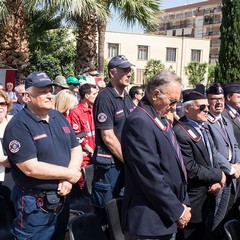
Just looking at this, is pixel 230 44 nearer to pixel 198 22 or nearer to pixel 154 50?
pixel 154 50

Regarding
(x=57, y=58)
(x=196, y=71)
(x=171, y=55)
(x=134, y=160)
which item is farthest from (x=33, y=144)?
(x=171, y=55)

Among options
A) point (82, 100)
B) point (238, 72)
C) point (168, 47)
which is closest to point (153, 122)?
point (82, 100)

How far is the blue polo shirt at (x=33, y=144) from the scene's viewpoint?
2.84 m

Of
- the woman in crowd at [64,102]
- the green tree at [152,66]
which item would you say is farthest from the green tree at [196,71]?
the woman in crowd at [64,102]

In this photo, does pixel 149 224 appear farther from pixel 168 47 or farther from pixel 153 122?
pixel 168 47

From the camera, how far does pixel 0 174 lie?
3.42 m

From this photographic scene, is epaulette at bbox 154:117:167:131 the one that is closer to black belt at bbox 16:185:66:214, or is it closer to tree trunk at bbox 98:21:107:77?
black belt at bbox 16:185:66:214

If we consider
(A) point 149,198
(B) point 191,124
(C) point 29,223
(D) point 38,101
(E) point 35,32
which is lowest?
(C) point 29,223

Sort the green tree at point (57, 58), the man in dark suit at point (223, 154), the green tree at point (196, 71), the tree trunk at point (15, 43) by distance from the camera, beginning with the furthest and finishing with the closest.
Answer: the green tree at point (196, 71) → the green tree at point (57, 58) → the tree trunk at point (15, 43) → the man in dark suit at point (223, 154)

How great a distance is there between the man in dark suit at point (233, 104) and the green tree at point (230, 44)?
9.41 m

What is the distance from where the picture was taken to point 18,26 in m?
8.93

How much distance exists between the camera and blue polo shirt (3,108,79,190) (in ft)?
9.32

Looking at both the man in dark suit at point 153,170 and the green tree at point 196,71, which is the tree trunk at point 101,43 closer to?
the man in dark suit at point 153,170

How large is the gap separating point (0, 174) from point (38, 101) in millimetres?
854
